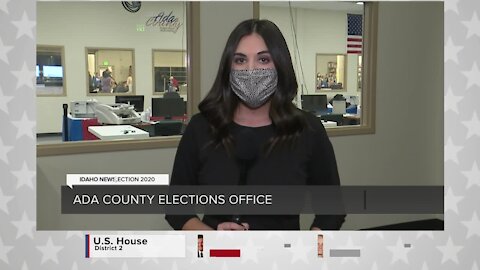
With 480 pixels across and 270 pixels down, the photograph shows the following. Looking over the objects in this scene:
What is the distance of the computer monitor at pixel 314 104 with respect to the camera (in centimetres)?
88

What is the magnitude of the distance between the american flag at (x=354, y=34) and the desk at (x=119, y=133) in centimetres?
62

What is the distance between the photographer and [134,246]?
65cm

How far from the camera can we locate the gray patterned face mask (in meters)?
0.74

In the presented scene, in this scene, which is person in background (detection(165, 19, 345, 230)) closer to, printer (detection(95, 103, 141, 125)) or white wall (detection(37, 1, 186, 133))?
white wall (detection(37, 1, 186, 133))

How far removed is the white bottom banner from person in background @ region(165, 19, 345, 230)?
98 millimetres

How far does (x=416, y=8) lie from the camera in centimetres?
72

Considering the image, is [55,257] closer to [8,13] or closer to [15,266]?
[15,266]

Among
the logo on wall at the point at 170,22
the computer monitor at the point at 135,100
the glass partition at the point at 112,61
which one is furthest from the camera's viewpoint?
the computer monitor at the point at 135,100

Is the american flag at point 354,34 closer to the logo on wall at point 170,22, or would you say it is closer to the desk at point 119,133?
the logo on wall at point 170,22

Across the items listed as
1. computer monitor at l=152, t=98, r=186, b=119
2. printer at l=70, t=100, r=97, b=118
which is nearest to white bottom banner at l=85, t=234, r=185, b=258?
computer monitor at l=152, t=98, r=186, b=119

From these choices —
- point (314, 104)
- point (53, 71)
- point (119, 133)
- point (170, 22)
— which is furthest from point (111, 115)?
point (314, 104)

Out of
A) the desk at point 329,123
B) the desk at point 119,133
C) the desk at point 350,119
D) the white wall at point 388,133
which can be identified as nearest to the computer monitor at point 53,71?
the white wall at point 388,133

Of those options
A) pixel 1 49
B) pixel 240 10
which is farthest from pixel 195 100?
pixel 1 49

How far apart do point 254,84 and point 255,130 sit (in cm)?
8
